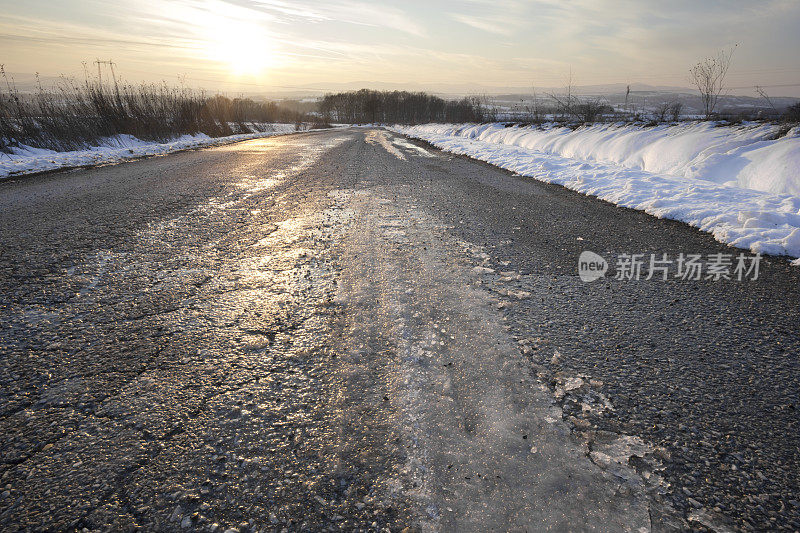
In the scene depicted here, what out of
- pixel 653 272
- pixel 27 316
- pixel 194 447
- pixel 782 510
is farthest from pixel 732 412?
pixel 27 316

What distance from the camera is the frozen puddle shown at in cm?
139

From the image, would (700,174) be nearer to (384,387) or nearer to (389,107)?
(384,387)

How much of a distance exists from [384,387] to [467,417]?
0.48m

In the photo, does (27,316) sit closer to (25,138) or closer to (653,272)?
(653,272)

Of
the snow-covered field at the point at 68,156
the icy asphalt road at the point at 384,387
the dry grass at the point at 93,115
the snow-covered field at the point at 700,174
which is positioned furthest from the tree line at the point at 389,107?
the icy asphalt road at the point at 384,387

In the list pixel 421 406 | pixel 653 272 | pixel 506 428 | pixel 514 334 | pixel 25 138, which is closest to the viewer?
pixel 506 428

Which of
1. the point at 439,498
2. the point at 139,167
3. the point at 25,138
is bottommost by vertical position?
the point at 439,498

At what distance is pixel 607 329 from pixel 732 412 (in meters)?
0.82

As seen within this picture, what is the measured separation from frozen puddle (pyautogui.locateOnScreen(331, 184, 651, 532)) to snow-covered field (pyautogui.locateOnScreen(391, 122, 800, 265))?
12.0 feet

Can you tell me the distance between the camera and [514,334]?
2500mm

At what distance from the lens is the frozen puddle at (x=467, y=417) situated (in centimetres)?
139

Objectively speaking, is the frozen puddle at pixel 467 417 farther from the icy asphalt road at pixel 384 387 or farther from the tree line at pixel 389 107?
the tree line at pixel 389 107

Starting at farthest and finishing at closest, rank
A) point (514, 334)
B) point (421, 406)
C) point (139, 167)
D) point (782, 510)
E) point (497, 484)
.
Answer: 1. point (139, 167)
2. point (514, 334)
3. point (421, 406)
4. point (497, 484)
5. point (782, 510)

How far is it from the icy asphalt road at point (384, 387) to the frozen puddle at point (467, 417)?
0.01 metres
